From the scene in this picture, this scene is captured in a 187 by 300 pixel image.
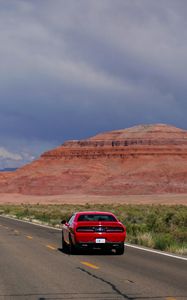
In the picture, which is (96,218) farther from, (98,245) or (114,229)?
(98,245)

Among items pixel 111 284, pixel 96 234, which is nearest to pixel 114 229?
pixel 96 234

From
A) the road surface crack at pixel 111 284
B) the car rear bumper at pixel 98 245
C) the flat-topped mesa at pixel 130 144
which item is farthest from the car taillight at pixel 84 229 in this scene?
Result: the flat-topped mesa at pixel 130 144

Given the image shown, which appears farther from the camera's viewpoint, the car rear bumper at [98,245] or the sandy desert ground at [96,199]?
the sandy desert ground at [96,199]

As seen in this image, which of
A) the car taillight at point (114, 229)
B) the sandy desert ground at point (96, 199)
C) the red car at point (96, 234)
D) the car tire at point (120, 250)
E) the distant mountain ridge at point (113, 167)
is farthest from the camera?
the distant mountain ridge at point (113, 167)

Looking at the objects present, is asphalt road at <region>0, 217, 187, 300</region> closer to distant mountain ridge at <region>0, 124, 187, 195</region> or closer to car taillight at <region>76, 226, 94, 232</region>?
car taillight at <region>76, 226, 94, 232</region>

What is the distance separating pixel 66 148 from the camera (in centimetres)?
16100

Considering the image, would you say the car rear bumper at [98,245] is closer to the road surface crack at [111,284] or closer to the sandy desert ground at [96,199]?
the road surface crack at [111,284]

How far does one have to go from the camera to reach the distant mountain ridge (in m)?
134

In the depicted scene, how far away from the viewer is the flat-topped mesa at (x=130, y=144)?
495 ft

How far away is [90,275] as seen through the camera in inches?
517

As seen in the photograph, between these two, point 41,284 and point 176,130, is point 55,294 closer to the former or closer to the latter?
point 41,284

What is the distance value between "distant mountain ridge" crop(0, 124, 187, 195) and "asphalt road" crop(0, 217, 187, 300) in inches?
4314

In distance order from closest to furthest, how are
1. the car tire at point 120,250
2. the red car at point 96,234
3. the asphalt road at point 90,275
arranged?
the asphalt road at point 90,275 < the red car at point 96,234 < the car tire at point 120,250

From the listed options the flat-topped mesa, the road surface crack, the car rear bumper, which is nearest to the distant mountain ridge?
the flat-topped mesa
